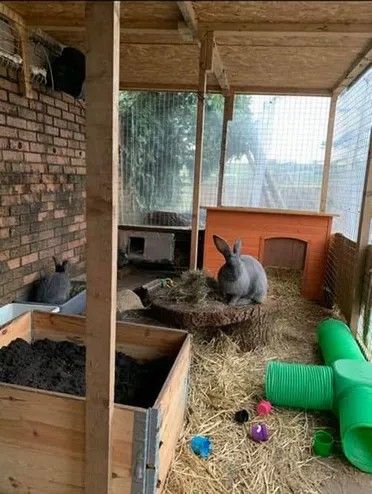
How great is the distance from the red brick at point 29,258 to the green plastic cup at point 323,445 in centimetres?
261

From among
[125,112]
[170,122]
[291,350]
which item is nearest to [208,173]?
[170,122]

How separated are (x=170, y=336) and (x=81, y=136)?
3095mm

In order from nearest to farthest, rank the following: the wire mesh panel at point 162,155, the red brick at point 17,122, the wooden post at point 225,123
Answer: the red brick at point 17,122, the wooden post at point 225,123, the wire mesh panel at point 162,155

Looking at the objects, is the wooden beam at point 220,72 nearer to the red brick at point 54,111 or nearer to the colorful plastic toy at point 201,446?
the red brick at point 54,111

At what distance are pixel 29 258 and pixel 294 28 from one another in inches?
112

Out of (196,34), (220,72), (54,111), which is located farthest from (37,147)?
(220,72)

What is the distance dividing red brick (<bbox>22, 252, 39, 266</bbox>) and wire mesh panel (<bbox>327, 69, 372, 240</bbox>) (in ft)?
9.61

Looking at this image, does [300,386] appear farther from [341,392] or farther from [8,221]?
[8,221]

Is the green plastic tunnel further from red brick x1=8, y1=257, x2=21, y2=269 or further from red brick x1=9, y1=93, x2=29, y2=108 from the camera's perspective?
red brick x1=9, y1=93, x2=29, y2=108

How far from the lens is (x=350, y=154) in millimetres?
4332

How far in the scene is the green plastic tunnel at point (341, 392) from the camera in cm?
190

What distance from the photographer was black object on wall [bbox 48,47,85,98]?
11.6 feet

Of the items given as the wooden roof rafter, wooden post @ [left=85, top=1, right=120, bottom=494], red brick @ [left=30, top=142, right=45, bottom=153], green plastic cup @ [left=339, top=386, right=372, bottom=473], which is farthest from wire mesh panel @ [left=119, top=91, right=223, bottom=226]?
wooden post @ [left=85, top=1, right=120, bottom=494]

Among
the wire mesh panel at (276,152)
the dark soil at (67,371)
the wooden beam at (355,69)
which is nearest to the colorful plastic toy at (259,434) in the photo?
the dark soil at (67,371)
